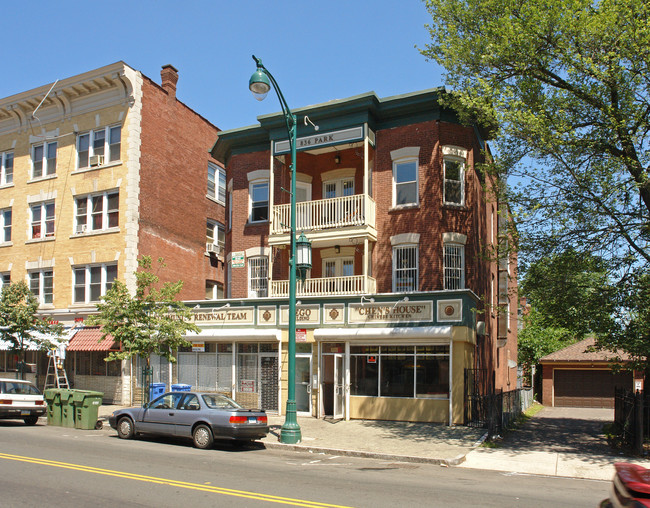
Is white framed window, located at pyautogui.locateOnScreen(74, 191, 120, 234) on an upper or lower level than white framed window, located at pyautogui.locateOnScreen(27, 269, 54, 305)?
upper

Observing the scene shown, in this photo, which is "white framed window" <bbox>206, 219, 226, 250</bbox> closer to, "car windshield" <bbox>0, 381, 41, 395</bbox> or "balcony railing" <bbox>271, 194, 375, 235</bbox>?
"balcony railing" <bbox>271, 194, 375, 235</bbox>

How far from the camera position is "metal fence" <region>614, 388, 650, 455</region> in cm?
1397

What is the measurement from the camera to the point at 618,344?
15.2 m

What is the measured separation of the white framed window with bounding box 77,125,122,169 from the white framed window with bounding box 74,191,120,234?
1.57 m

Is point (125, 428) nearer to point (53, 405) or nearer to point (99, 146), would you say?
point (53, 405)

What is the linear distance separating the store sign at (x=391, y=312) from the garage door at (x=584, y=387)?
1959 cm

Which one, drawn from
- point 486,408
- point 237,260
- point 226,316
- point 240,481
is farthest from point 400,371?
point 240,481

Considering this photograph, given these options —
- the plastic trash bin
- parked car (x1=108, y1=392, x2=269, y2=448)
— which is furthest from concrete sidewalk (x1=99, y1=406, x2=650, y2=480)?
the plastic trash bin

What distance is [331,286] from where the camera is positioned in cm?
2198

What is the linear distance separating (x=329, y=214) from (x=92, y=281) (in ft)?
39.6

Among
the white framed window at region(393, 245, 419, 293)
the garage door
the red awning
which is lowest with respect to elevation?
the garage door

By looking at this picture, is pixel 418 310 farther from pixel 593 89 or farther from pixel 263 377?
pixel 593 89

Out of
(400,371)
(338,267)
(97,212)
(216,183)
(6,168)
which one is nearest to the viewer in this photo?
(400,371)

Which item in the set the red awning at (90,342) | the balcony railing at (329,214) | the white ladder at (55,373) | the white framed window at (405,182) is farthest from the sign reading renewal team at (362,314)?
the white ladder at (55,373)
